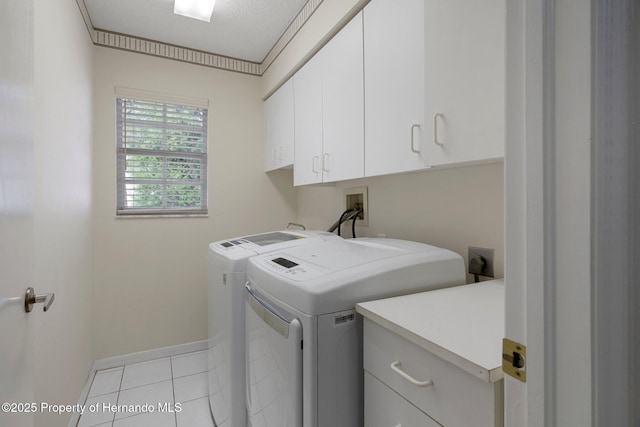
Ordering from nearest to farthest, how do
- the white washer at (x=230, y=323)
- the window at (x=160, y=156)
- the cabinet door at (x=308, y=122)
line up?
the white washer at (x=230, y=323)
the cabinet door at (x=308, y=122)
the window at (x=160, y=156)

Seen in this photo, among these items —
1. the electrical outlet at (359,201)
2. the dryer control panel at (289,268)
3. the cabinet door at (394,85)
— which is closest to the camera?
the dryer control panel at (289,268)

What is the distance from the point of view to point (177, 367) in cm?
242

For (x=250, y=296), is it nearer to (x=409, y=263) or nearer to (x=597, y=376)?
(x=409, y=263)

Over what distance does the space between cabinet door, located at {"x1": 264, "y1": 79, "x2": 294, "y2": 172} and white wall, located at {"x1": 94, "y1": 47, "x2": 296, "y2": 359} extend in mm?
141

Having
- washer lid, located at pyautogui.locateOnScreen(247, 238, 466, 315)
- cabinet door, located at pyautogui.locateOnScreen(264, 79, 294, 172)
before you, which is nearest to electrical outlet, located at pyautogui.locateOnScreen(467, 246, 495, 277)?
washer lid, located at pyautogui.locateOnScreen(247, 238, 466, 315)

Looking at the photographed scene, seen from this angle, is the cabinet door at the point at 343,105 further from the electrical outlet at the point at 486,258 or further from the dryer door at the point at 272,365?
the dryer door at the point at 272,365

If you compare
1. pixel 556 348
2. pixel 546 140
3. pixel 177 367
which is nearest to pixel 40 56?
Result: pixel 546 140

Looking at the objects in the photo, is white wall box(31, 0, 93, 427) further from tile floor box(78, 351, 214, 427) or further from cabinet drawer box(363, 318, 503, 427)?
cabinet drawer box(363, 318, 503, 427)

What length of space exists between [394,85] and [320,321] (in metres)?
0.99

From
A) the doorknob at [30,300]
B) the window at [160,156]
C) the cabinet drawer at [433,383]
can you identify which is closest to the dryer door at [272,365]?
the cabinet drawer at [433,383]

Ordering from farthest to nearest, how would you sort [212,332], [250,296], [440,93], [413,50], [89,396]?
1. [89,396]
2. [212,332]
3. [250,296]
4. [413,50]
5. [440,93]

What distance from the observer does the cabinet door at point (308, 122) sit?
1958mm

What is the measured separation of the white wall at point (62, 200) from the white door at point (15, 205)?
47cm

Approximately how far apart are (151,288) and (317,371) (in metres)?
2.05
